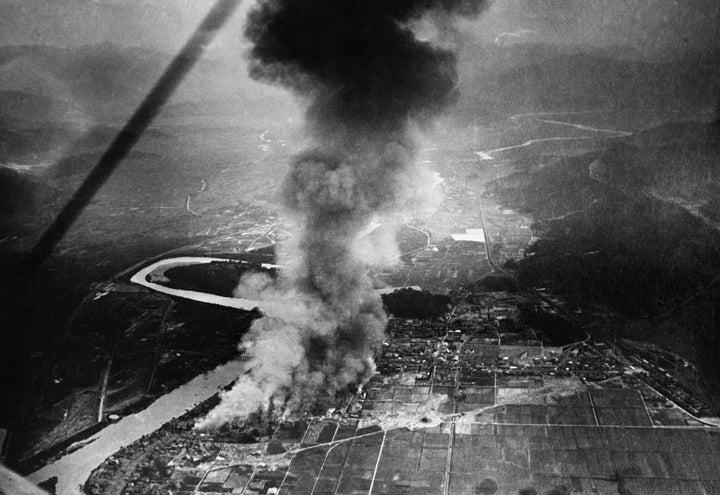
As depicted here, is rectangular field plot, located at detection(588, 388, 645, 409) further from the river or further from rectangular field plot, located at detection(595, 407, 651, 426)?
the river

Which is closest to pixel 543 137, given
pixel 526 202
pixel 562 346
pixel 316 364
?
pixel 526 202

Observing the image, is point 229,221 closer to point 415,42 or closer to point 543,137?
point 415,42

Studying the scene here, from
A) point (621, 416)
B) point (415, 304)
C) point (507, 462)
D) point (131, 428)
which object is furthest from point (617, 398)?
point (131, 428)

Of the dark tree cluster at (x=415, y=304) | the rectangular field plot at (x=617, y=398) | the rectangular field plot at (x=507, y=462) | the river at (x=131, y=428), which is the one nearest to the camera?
the rectangular field plot at (x=507, y=462)

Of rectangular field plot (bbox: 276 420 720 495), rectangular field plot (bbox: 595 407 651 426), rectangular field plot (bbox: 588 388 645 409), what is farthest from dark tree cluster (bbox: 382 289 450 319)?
rectangular field plot (bbox: 595 407 651 426)

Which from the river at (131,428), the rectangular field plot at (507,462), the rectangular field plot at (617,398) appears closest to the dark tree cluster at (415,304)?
the river at (131,428)

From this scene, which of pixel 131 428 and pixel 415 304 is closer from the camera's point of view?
pixel 131 428

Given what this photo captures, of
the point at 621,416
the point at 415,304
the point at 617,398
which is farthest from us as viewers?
the point at 415,304

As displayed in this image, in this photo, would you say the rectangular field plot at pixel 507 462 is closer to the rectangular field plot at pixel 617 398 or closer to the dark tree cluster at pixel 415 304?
the rectangular field plot at pixel 617 398

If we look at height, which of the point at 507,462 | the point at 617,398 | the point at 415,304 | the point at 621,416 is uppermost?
the point at 415,304

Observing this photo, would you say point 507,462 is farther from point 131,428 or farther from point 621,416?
point 131,428

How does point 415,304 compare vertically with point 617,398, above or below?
above
